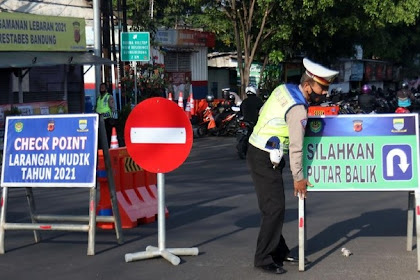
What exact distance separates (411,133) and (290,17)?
73.0 ft

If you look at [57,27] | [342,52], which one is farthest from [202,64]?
[57,27]

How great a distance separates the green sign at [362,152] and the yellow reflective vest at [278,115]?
39cm

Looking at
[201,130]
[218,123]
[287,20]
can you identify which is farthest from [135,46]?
[287,20]

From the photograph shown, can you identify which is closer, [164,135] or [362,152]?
[362,152]

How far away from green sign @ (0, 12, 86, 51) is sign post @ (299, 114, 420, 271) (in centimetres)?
1397

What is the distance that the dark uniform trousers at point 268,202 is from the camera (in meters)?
7.36

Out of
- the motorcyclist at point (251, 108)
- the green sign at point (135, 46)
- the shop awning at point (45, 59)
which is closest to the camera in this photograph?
the motorcyclist at point (251, 108)

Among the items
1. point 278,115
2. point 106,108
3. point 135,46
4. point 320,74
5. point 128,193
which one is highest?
point 135,46

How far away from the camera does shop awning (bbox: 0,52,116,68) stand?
19.9 m

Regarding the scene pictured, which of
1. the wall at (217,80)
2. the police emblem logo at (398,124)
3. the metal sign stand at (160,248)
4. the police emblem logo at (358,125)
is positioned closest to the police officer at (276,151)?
the police emblem logo at (358,125)

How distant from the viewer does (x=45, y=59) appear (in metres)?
21.5

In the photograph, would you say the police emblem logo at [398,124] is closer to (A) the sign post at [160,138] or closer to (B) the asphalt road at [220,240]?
(B) the asphalt road at [220,240]

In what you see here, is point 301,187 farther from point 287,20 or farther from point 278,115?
point 287,20

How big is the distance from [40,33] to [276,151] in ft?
52.1
